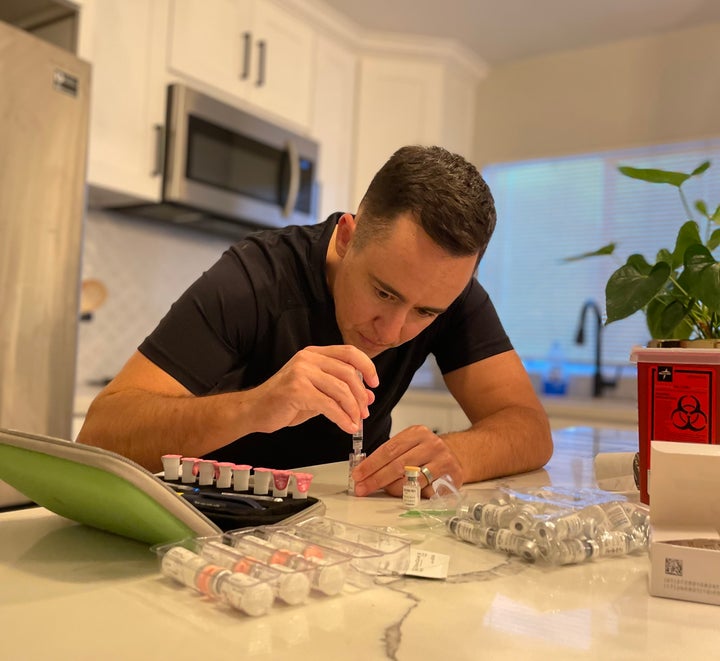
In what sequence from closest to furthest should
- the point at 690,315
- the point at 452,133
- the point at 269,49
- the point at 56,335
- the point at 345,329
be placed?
the point at 690,315 < the point at 345,329 < the point at 56,335 < the point at 269,49 < the point at 452,133

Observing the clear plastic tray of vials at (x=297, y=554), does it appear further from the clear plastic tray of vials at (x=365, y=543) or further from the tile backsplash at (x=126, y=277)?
the tile backsplash at (x=126, y=277)

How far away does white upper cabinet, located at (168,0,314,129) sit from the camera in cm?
285

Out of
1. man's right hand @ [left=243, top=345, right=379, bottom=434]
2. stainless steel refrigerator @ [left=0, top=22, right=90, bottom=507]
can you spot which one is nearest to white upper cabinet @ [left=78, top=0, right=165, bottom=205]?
stainless steel refrigerator @ [left=0, top=22, right=90, bottom=507]

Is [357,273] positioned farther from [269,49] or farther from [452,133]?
[452,133]

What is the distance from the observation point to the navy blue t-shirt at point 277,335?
1238 millimetres

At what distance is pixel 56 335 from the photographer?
6.89 feet

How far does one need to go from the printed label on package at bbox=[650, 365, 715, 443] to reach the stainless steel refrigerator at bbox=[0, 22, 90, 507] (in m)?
1.66

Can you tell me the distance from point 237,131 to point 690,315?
2.31 meters

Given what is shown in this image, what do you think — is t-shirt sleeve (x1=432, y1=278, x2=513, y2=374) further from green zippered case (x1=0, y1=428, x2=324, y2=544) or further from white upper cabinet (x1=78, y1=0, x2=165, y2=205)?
white upper cabinet (x1=78, y1=0, x2=165, y2=205)

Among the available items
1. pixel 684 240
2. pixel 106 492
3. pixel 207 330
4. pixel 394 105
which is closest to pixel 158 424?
pixel 207 330

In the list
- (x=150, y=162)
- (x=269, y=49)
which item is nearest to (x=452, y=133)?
(x=269, y=49)

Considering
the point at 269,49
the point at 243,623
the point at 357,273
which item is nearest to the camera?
the point at 243,623

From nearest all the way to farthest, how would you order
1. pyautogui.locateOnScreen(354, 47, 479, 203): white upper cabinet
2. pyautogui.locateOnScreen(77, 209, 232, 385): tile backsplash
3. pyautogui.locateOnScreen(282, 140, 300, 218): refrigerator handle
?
1. pyautogui.locateOnScreen(77, 209, 232, 385): tile backsplash
2. pyautogui.locateOnScreen(282, 140, 300, 218): refrigerator handle
3. pyautogui.locateOnScreen(354, 47, 479, 203): white upper cabinet

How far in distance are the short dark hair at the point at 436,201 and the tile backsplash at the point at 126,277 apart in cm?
197
